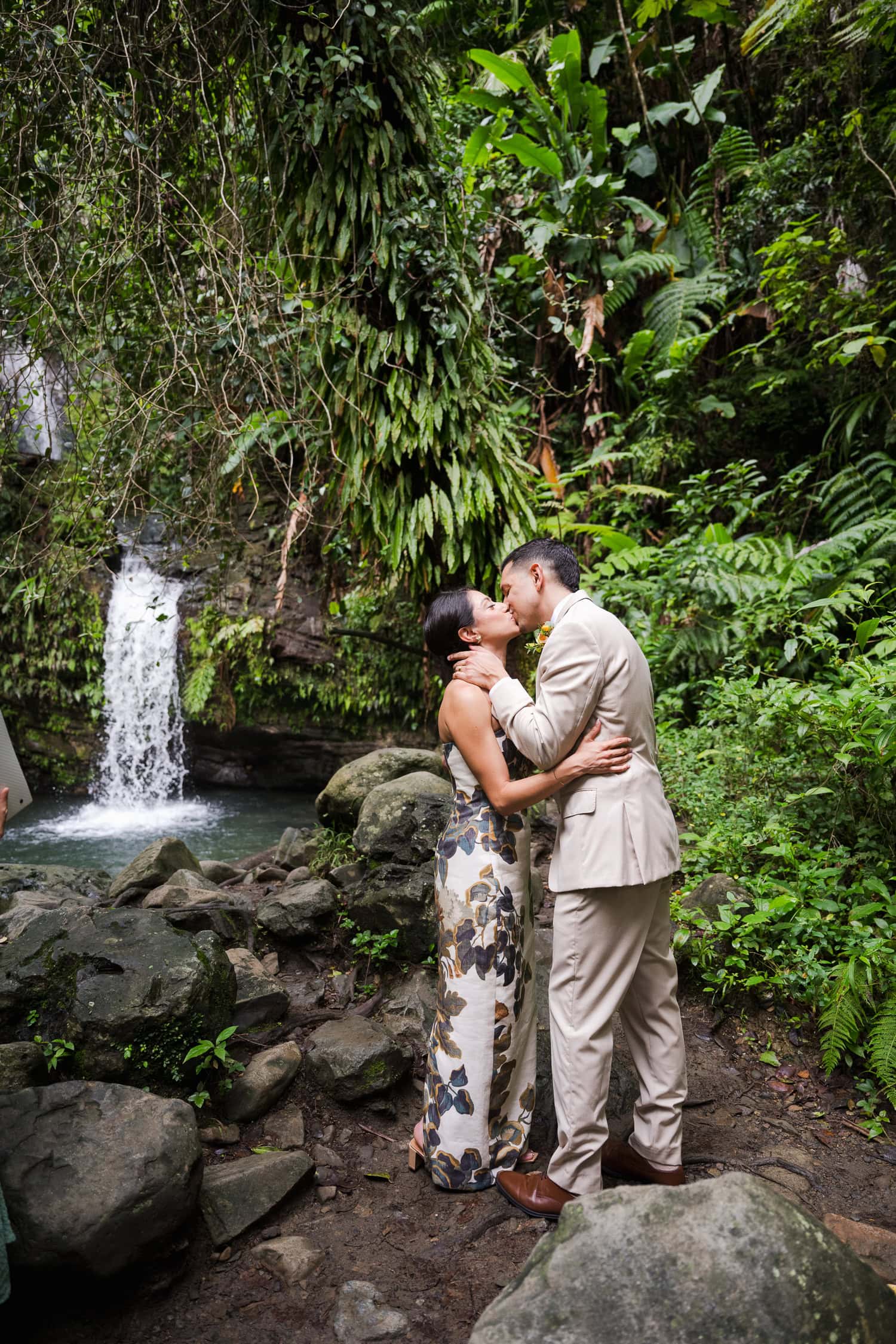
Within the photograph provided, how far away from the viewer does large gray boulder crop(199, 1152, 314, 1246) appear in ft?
7.82

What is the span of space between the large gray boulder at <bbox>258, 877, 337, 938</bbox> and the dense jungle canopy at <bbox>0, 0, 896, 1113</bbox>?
6.15 feet

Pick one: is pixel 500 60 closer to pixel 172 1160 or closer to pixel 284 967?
pixel 284 967

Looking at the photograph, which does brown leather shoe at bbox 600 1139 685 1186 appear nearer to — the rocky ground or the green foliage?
the rocky ground

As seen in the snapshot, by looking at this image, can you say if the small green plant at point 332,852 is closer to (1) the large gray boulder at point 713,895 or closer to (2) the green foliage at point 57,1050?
(1) the large gray boulder at point 713,895

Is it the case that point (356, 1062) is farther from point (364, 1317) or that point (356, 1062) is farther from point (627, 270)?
point (627, 270)

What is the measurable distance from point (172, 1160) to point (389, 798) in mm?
2505

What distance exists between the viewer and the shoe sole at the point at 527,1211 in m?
2.38

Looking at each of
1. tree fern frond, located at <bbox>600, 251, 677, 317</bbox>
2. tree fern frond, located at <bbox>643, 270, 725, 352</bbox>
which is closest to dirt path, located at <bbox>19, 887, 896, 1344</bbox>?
tree fern frond, located at <bbox>643, 270, 725, 352</bbox>

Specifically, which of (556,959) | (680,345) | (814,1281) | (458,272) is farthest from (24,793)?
(680,345)

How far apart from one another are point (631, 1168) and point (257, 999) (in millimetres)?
1711

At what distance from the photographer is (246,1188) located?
248 centimetres

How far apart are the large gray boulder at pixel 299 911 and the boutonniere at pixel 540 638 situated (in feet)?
5.85

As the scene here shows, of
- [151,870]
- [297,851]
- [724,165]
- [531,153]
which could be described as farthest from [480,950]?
[724,165]

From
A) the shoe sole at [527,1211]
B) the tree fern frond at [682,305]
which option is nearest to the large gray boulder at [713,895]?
the shoe sole at [527,1211]
